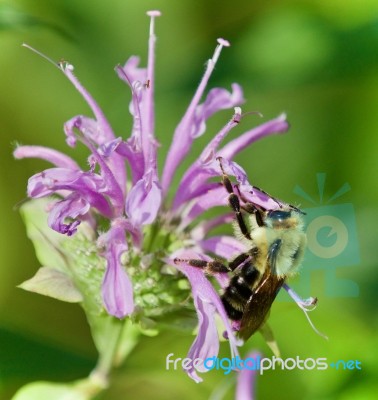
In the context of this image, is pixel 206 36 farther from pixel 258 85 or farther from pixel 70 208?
pixel 70 208

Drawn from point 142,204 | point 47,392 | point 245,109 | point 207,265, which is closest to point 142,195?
point 142,204

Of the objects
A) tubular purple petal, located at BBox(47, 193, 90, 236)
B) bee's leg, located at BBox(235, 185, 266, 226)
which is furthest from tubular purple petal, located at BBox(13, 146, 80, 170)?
bee's leg, located at BBox(235, 185, 266, 226)

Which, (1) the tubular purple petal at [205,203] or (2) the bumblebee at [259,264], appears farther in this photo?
(1) the tubular purple petal at [205,203]

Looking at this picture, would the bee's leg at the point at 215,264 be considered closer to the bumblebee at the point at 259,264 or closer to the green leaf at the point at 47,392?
the bumblebee at the point at 259,264

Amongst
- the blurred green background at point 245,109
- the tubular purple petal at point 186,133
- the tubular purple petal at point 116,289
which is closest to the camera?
the tubular purple petal at point 116,289

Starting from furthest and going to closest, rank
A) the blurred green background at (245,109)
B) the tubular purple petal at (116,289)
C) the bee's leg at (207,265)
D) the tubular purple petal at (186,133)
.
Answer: the blurred green background at (245,109), the tubular purple petal at (186,133), the bee's leg at (207,265), the tubular purple petal at (116,289)

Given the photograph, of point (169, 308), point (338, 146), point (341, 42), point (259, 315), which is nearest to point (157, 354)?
point (169, 308)

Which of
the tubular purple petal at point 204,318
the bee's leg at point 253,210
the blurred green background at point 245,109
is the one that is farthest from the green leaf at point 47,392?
the bee's leg at point 253,210
